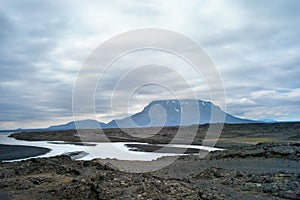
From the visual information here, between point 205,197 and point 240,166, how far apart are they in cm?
1554

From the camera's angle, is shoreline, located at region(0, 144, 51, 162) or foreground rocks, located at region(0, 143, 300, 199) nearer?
foreground rocks, located at region(0, 143, 300, 199)

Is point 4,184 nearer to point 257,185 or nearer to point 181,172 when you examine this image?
point 181,172

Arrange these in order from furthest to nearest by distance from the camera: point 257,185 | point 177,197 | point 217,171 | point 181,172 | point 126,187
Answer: point 181,172
point 217,171
point 257,185
point 126,187
point 177,197

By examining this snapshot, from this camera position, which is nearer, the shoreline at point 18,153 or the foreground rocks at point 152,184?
the foreground rocks at point 152,184

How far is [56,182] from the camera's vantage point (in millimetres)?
23250

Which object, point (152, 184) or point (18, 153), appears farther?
point (18, 153)

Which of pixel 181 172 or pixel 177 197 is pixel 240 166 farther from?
pixel 177 197

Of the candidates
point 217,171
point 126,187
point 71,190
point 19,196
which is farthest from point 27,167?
point 217,171

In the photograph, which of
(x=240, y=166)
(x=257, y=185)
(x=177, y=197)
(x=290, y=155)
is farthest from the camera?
(x=290, y=155)

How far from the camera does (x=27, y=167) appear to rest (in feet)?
96.5

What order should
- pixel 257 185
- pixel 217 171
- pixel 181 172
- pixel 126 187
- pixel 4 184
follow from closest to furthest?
1. pixel 126 187
2. pixel 257 185
3. pixel 4 184
4. pixel 217 171
5. pixel 181 172

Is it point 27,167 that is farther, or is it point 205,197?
point 27,167

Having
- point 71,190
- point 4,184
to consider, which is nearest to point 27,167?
point 4,184

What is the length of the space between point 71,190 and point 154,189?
5.20 m
